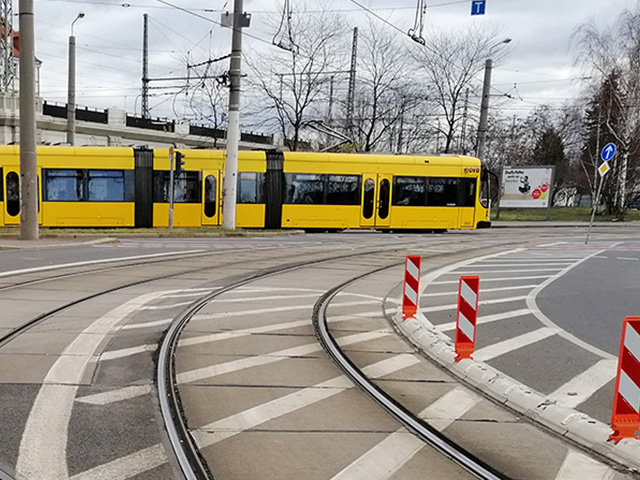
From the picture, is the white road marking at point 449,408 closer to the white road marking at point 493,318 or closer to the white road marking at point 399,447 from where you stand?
the white road marking at point 399,447

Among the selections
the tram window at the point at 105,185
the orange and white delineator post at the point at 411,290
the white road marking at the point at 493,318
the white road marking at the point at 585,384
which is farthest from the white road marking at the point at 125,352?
the tram window at the point at 105,185

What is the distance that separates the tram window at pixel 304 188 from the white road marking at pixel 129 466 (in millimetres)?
21321

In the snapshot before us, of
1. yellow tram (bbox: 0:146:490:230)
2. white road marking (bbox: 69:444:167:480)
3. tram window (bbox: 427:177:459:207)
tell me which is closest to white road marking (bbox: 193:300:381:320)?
white road marking (bbox: 69:444:167:480)

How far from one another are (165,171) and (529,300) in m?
16.9

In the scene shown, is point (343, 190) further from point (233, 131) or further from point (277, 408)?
point (277, 408)

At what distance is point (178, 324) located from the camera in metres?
8.09

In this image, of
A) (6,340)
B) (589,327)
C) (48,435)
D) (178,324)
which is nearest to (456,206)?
(589,327)

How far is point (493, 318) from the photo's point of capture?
9281 millimetres

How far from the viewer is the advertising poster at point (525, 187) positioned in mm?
39594

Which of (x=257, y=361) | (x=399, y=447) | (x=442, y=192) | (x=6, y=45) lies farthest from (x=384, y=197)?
(x=6, y=45)

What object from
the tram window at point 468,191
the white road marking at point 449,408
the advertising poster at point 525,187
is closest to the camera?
the white road marking at point 449,408

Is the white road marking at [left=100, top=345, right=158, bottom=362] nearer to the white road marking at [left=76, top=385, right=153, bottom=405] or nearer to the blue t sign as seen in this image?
the white road marking at [left=76, top=385, right=153, bottom=405]

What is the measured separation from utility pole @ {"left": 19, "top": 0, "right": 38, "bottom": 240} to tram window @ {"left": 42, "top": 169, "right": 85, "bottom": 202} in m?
5.36

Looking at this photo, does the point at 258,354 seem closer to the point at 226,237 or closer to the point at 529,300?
the point at 529,300
